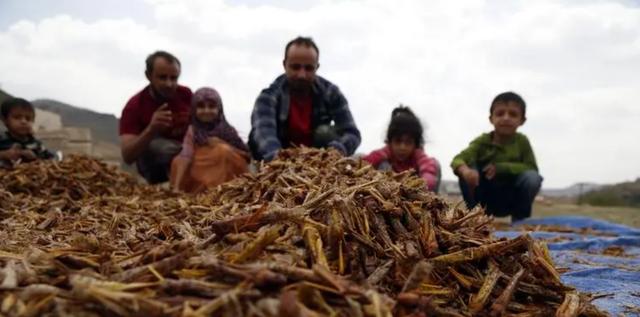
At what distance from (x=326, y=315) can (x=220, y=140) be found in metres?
3.79

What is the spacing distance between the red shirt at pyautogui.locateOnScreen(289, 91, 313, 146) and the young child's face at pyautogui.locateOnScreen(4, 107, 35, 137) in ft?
8.44

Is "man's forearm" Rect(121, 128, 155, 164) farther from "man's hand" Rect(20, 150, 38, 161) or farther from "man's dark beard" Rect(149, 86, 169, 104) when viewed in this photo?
"man's hand" Rect(20, 150, 38, 161)

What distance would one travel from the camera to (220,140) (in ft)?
15.4

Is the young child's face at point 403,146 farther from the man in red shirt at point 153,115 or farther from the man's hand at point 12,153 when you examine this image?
the man's hand at point 12,153

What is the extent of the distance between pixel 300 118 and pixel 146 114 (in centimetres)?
176

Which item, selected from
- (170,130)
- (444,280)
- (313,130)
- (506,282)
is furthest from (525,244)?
(170,130)

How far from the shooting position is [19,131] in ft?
16.1

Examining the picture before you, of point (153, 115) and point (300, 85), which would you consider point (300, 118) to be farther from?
point (153, 115)

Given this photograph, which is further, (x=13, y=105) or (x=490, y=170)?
(x=490, y=170)

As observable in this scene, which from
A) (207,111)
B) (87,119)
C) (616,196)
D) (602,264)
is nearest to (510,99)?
(602,264)

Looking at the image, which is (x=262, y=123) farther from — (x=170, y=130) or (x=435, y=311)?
(x=435, y=311)

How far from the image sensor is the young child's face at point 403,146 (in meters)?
4.50

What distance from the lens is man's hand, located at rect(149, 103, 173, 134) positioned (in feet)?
15.9

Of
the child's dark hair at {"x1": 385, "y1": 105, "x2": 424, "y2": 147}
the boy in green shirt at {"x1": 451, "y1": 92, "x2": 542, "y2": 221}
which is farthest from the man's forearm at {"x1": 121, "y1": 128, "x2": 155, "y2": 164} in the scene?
the boy in green shirt at {"x1": 451, "y1": 92, "x2": 542, "y2": 221}
